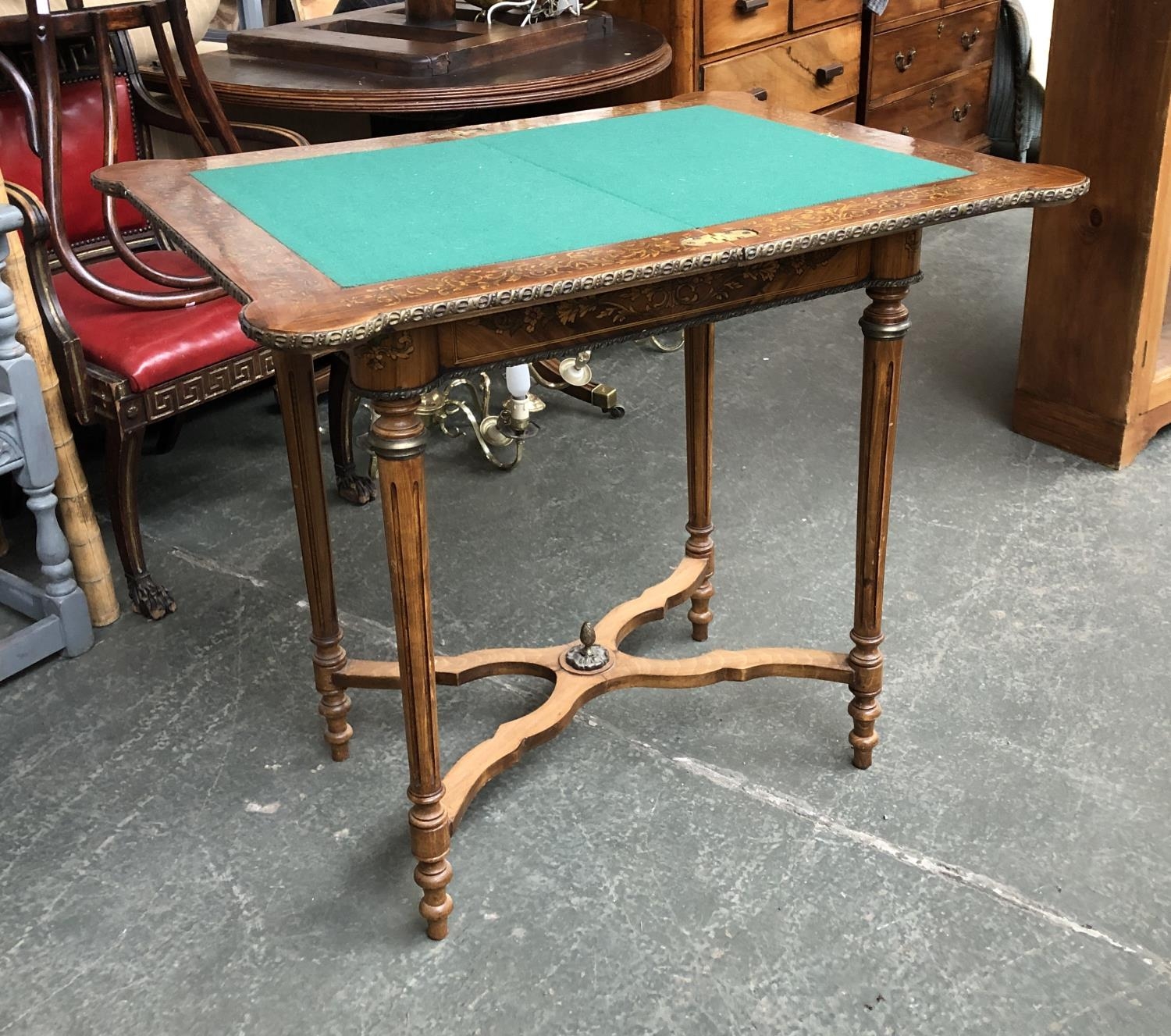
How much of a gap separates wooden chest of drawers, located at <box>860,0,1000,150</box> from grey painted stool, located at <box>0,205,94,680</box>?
3362 millimetres

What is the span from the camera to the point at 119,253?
2.65m

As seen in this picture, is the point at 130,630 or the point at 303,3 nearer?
the point at 130,630

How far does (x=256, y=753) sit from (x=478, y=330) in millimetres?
1053

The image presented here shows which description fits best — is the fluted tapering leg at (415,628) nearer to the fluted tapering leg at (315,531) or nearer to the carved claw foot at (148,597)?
the fluted tapering leg at (315,531)

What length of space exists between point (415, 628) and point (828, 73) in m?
3.32

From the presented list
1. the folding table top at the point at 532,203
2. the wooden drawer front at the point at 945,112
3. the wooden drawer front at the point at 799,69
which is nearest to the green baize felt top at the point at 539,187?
the folding table top at the point at 532,203

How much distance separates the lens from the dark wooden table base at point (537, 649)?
5.24ft

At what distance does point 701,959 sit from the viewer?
1.76 meters

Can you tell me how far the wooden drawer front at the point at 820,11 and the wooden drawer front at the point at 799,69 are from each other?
0.04 metres

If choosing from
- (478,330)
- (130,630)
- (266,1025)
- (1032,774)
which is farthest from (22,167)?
(1032,774)

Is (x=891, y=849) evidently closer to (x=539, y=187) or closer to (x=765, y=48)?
(x=539, y=187)

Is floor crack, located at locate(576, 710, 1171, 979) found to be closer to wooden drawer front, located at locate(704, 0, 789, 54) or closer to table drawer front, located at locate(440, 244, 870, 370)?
table drawer front, located at locate(440, 244, 870, 370)

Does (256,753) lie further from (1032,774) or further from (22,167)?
(22,167)

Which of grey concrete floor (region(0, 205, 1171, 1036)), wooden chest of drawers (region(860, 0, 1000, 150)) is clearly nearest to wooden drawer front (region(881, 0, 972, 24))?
wooden chest of drawers (region(860, 0, 1000, 150))
